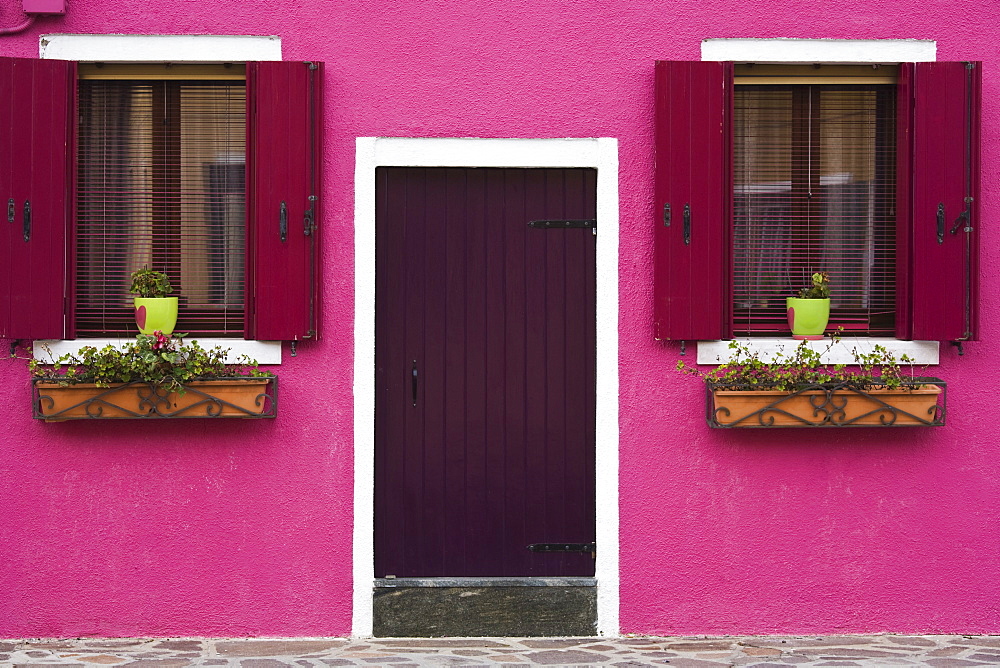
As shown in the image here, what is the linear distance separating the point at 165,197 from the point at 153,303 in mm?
561

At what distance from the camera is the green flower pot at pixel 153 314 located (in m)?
4.93

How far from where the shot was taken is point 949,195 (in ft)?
16.6

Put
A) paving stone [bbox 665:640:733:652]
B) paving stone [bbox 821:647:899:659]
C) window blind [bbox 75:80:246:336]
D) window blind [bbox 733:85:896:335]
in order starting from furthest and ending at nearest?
window blind [bbox 733:85:896:335]
window blind [bbox 75:80:246:336]
paving stone [bbox 665:640:733:652]
paving stone [bbox 821:647:899:659]

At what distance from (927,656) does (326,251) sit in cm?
326

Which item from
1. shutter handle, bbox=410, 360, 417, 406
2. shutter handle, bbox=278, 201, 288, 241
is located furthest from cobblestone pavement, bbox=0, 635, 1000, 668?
shutter handle, bbox=278, 201, 288, 241

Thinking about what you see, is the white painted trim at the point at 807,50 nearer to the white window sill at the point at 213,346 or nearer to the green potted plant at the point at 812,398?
the green potted plant at the point at 812,398

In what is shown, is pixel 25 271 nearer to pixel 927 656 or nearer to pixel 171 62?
pixel 171 62

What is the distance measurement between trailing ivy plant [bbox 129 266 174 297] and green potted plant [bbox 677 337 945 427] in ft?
8.41

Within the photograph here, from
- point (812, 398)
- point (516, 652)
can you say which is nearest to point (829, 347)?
point (812, 398)

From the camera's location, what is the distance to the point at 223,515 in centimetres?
507

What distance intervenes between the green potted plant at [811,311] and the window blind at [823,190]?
119 millimetres

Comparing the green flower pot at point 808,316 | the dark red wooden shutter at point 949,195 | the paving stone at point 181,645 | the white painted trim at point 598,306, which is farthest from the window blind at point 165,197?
the dark red wooden shutter at point 949,195

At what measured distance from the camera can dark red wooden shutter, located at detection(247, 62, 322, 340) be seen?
5.00 metres

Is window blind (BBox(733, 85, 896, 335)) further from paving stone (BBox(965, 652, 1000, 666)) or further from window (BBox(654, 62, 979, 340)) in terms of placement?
paving stone (BBox(965, 652, 1000, 666))
